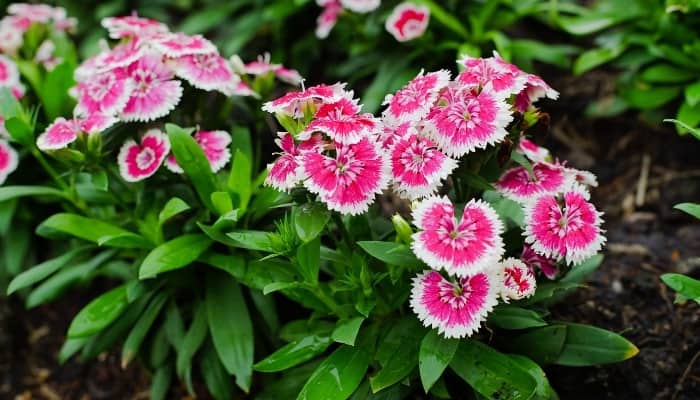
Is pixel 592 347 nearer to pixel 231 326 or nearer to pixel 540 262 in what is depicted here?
pixel 540 262

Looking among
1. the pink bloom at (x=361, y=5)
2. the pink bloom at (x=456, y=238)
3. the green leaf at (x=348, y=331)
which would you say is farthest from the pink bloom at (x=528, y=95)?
the pink bloom at (x=361, y=5)

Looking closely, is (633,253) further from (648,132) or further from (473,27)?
(473,27)

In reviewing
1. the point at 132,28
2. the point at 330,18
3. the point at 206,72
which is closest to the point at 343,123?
the point at 206,72

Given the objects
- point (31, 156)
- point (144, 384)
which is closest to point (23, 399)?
point (144, 384)

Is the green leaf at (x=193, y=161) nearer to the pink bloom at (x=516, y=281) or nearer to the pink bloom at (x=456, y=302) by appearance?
the pink bloom at (x=456, y=302)

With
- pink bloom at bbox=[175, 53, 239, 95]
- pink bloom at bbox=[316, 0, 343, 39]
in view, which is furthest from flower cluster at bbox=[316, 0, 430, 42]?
pink bloom at bbox=[175, 53, 239, 95]
